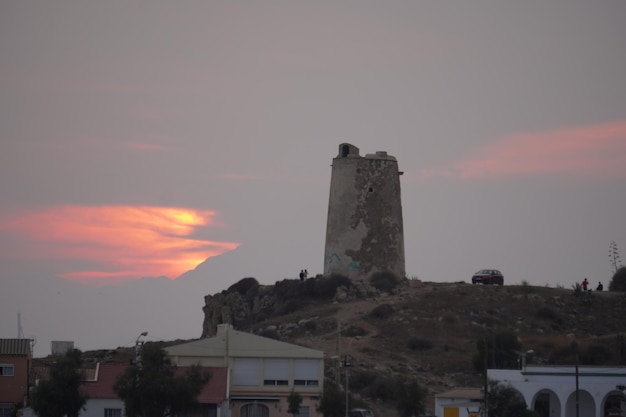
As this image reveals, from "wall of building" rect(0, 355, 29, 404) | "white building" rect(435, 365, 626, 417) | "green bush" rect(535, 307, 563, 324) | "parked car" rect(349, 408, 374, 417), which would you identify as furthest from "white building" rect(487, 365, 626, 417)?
"wall of building" rect(0, 355, 29, 404)

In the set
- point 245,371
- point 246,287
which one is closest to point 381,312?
point 246,287

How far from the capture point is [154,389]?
56.5 meters

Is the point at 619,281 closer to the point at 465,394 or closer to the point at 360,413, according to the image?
the point at 465,394

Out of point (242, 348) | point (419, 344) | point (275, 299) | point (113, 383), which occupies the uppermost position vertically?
point (275, 299)

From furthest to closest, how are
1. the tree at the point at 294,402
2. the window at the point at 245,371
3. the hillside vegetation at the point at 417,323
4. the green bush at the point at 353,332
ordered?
the green bush at the point at 353,332 < the hillside vegetation at the point at 417,323 < the window at the point at 245,371 < the tree at the point at 294,402

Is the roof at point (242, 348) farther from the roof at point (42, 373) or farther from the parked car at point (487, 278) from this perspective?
the parked car at point (487, 278)

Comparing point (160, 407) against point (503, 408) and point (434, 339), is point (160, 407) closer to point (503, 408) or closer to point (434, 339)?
point (503, 408)

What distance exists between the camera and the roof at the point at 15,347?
6306 cm

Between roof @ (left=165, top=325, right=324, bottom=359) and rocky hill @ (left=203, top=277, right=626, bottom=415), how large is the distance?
4057 mm

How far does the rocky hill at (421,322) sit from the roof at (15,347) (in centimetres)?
1413

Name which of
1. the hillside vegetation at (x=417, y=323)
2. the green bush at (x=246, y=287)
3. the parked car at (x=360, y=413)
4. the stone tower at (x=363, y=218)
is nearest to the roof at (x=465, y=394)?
the hillside vegetation at (x=417, y=323)

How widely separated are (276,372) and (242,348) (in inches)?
74.3

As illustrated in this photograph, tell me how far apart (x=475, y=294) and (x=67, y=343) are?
2466 cm

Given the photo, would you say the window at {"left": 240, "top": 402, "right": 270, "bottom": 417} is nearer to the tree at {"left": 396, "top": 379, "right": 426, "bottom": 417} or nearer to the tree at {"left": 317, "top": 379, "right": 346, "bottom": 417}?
the tree at {"left": 317, "top": 379, "right": 346, "bottom": 417}
